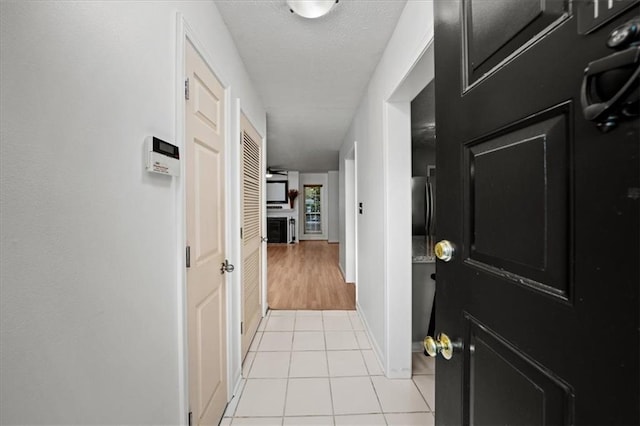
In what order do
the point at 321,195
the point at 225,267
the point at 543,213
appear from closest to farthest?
1. the point at 543,213
2. the point at 225,267
3. the point at 321,195

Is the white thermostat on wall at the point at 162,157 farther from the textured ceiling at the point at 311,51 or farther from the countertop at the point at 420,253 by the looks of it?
the countertop at the point at 420,253

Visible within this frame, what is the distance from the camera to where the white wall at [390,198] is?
160 centimetres

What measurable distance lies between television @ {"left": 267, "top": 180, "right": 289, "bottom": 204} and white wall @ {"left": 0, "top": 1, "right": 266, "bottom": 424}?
8.23m

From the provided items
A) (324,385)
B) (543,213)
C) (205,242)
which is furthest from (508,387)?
(324,385)

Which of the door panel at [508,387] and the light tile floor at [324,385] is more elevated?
the door panel at [508,387]

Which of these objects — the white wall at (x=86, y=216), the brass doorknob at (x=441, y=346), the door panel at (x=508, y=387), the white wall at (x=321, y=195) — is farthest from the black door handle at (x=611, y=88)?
the white wall at (x=321, y=195)

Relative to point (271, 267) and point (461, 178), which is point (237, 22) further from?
point (271, 267)

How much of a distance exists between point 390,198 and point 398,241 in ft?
1.06

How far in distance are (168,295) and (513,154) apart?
3.90ft

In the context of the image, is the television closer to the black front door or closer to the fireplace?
the fireplace

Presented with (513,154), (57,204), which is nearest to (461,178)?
(513,154)

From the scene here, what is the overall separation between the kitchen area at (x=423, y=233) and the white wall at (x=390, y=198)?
298mm

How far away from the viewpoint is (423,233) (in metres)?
3.31

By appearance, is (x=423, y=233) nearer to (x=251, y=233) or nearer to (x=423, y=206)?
(x=423, y=206)
